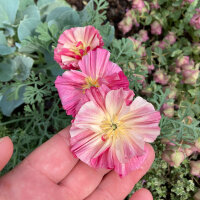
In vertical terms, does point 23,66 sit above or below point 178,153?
above

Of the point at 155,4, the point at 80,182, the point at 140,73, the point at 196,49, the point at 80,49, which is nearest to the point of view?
the point at 80,49

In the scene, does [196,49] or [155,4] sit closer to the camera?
[196,49]

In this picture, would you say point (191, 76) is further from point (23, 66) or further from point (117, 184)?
point (23, 66)

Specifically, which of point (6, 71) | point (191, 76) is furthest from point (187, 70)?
point (6, 71)

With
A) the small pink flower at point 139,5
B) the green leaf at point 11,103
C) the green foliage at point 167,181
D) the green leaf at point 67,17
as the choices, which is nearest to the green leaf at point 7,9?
the green leaf at point 67,17

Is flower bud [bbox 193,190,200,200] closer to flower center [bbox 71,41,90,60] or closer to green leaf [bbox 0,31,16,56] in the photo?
flower center [bbox 71,41,90,60]

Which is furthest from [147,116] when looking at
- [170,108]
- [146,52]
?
[146,52]

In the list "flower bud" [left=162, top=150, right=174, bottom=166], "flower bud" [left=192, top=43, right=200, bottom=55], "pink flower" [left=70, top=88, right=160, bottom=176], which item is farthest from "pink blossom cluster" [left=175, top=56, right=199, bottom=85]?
"pink flower" [left=70, top=88, right=160, bottom=176]
